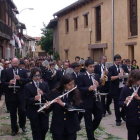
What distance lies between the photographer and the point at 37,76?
620cm

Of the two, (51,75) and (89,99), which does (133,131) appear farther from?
(51,75)

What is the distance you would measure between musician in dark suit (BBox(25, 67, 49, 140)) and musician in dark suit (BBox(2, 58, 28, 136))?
1.62 meters

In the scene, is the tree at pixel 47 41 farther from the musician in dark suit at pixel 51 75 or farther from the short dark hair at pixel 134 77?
the short dark hair at pixel 134 77

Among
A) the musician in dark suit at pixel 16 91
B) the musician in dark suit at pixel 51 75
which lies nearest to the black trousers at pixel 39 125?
the musician in dark suit at pixel 16 91

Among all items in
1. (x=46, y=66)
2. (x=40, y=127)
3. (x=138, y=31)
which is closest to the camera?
(x=40, y=127)

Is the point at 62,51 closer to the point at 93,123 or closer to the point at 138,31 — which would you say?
the point at 138,31

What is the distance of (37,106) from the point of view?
619cm

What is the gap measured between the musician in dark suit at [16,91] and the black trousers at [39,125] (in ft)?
6.17

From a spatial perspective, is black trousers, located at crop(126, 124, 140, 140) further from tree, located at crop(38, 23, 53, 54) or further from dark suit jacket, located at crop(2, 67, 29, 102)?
tree, located at crop(38, 23, 53, 54)

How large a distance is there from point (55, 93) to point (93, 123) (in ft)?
7.09

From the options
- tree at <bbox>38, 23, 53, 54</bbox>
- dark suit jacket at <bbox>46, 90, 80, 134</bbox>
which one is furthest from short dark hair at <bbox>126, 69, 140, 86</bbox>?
tree at <bbox>38, 23, 53, 54</bbox>

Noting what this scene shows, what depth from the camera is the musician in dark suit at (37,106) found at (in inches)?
238

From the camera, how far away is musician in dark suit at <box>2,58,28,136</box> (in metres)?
7.88

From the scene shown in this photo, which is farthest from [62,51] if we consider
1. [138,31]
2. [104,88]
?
[104,88]
